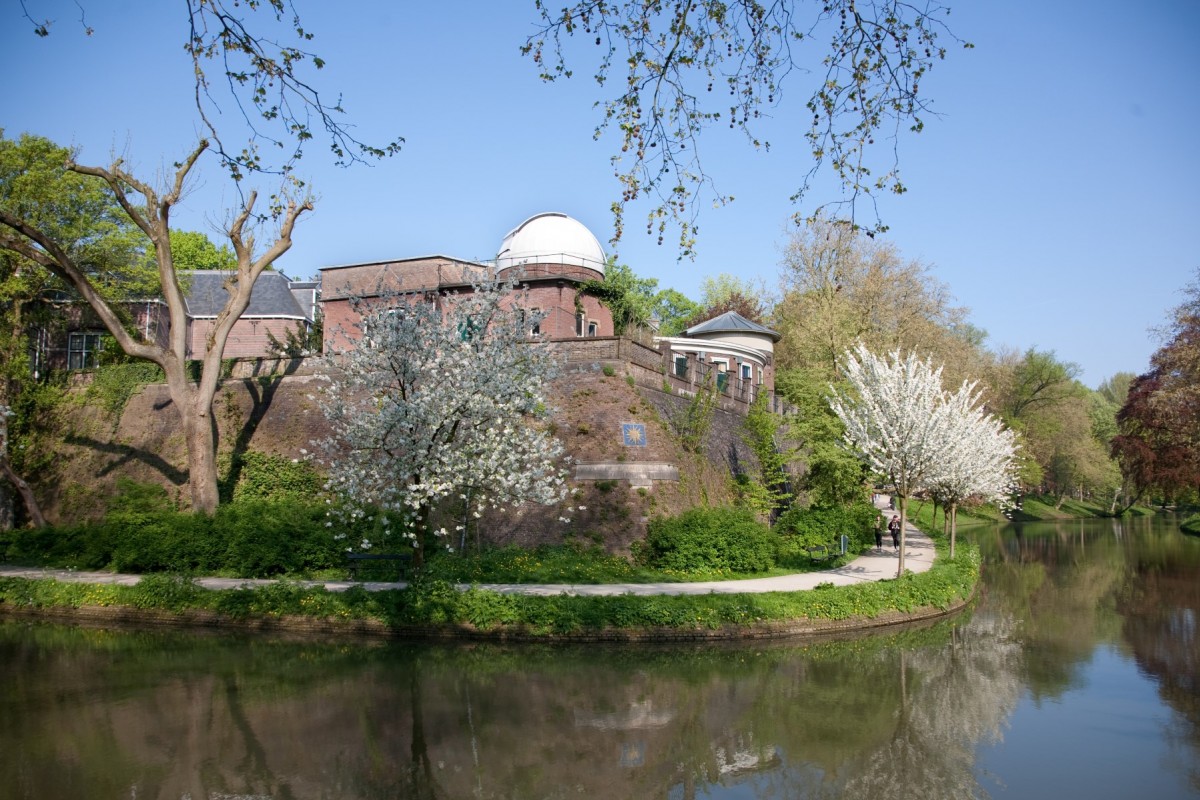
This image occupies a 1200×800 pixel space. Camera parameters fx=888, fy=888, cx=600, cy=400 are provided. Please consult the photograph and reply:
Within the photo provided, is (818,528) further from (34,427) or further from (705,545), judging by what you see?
(34,427)

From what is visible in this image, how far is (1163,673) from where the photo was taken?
16.9m

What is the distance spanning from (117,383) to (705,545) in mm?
24853

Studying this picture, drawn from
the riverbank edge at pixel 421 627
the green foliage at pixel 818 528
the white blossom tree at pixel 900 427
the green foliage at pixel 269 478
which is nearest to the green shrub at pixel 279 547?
the riverbank edge at pixel 421 627

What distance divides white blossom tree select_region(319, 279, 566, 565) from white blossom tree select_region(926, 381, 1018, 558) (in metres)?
12.5

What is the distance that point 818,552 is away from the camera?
101ft

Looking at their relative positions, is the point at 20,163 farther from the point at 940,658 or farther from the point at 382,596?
the point at 940,658

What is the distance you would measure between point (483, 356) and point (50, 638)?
1079 centimetres

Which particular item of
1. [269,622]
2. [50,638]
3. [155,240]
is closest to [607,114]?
[269,622]

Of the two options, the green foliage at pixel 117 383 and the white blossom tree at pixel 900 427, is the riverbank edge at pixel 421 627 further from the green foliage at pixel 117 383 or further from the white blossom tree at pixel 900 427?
the green foliage at pixel 117 383

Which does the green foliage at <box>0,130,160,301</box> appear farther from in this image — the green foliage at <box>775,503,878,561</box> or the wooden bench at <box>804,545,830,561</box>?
the wooden bench at <box>804,545,830,561</box>

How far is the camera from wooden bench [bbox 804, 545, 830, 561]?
92.0 ft

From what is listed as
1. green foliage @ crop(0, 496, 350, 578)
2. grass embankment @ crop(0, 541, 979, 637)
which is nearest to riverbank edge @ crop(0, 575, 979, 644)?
grass embankment @ crop(0, 541, 979, 637)

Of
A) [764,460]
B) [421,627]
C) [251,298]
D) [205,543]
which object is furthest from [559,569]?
[251,298]

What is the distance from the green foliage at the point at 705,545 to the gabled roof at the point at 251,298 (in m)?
30.8
